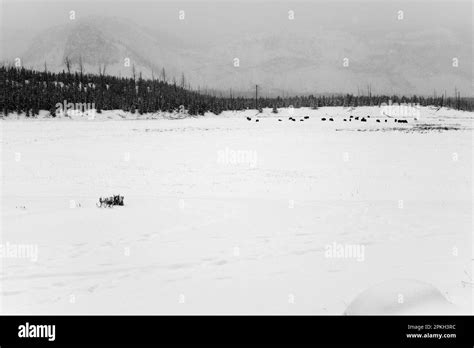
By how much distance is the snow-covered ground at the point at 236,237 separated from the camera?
6320 mm

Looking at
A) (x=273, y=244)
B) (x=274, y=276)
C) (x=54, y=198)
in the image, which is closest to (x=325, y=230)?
(x=273, y=244)
